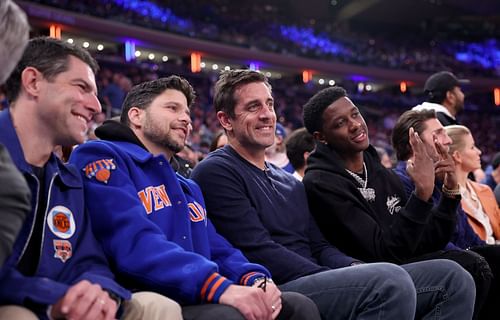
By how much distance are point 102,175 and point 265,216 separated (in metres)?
0.83

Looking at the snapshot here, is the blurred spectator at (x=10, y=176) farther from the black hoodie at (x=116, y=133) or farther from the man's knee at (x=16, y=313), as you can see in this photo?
the black hoodie at (x=116, y=133)

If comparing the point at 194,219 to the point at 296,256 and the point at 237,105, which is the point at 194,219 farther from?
the point at 237,105

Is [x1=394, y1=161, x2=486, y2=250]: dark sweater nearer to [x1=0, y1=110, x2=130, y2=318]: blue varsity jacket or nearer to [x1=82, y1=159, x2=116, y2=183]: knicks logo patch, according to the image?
[x1=82, y1=159, x2=116, y2=183]: knicks logo patch

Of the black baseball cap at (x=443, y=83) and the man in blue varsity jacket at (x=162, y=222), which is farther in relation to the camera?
the black baseball cap at (x=443, y=83)

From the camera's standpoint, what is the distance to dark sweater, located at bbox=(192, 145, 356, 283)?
2.49m

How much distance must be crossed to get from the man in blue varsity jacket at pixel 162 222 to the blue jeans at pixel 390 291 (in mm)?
218

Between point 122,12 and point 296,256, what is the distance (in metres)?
15.8

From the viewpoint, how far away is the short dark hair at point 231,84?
9.31ft

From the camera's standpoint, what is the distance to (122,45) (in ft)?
59.0

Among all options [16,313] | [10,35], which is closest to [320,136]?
[16,313]

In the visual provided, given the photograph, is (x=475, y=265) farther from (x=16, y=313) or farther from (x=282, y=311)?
(x=16, y=313)

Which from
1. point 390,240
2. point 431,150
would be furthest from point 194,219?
point 431,150

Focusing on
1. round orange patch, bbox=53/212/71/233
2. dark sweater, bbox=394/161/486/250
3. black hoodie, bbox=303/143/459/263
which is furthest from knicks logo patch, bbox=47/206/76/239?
dark sweater, bbox=394/161/486/250

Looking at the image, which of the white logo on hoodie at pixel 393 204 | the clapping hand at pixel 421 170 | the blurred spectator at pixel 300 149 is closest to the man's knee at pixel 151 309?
the clapping hand at pixel 421 170
